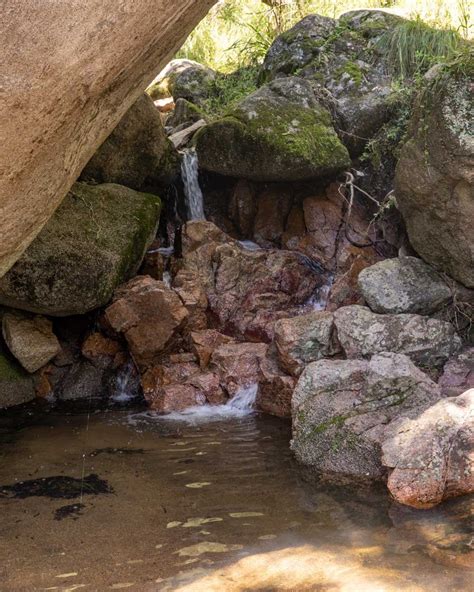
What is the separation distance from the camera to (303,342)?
7266 mm

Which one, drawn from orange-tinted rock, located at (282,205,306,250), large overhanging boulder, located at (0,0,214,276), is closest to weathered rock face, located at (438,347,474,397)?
orange-tinted rock, located at (282,205,306,250)

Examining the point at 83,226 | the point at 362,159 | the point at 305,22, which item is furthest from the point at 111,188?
the point at 305,22

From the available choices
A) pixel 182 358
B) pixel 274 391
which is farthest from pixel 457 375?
pixel 182 358

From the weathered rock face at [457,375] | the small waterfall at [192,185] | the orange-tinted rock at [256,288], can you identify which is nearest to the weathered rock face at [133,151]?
the small waterfall at [192,185]

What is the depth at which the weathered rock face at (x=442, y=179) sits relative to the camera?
6891mm

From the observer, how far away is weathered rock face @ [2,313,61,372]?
7797 millimetres

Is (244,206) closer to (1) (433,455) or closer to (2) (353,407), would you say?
(2) (353,407)

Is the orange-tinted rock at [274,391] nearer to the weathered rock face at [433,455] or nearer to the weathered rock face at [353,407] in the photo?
the weathered rock face at [353,407]

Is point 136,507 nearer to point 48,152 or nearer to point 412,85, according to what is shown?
point 48,152

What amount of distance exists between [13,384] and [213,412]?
8.26 feet

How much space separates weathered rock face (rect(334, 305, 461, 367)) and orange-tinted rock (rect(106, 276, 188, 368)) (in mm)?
2108

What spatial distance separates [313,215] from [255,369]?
3047mm

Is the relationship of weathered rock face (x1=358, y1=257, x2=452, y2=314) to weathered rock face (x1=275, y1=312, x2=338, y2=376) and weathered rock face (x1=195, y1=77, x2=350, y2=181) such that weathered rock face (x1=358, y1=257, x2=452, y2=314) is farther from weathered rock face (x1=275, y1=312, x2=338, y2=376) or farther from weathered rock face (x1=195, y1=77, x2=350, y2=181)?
weathered rock face (x1=195, y1=77, x2=350, y2=181)

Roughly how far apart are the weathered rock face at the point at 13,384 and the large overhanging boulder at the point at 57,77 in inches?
139
